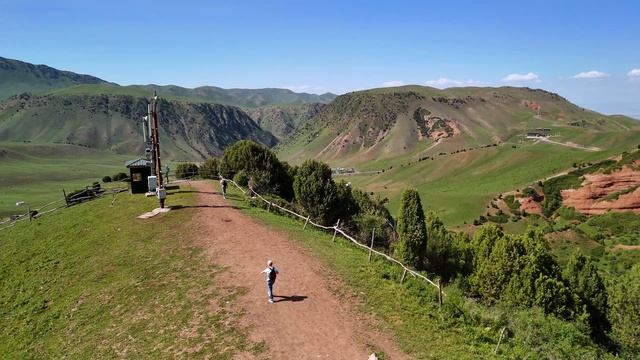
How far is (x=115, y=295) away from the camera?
78.8 ft

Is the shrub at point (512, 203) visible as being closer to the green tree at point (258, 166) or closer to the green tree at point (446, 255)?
the green tree at point (446, 255)

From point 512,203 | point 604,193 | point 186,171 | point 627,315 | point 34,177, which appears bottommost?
point 512,203

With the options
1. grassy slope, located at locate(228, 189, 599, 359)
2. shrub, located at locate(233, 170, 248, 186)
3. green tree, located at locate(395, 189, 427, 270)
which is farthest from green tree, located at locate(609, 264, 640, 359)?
shrub, located at locate(233, 170, 248, 186)

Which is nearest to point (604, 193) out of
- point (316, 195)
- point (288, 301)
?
point (316, 195)

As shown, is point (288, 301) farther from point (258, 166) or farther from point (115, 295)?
point (258, 166)

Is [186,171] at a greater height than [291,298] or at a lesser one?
greater

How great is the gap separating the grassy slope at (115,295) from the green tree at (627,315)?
1097 inches

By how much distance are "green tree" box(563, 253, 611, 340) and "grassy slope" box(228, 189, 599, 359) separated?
1534 cm

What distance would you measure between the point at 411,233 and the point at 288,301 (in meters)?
26.4

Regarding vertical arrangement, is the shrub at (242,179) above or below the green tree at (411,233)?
above

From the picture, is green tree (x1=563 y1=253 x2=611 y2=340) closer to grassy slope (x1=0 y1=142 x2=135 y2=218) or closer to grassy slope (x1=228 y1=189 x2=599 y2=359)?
grassy slope (x1=228 y1=189 x2=599 y2=359)

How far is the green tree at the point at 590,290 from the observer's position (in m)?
35.6

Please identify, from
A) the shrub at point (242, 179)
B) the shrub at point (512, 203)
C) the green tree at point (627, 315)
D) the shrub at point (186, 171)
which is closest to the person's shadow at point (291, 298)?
the green tree at point (627, 315)

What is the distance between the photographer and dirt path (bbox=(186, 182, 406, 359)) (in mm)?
17281
